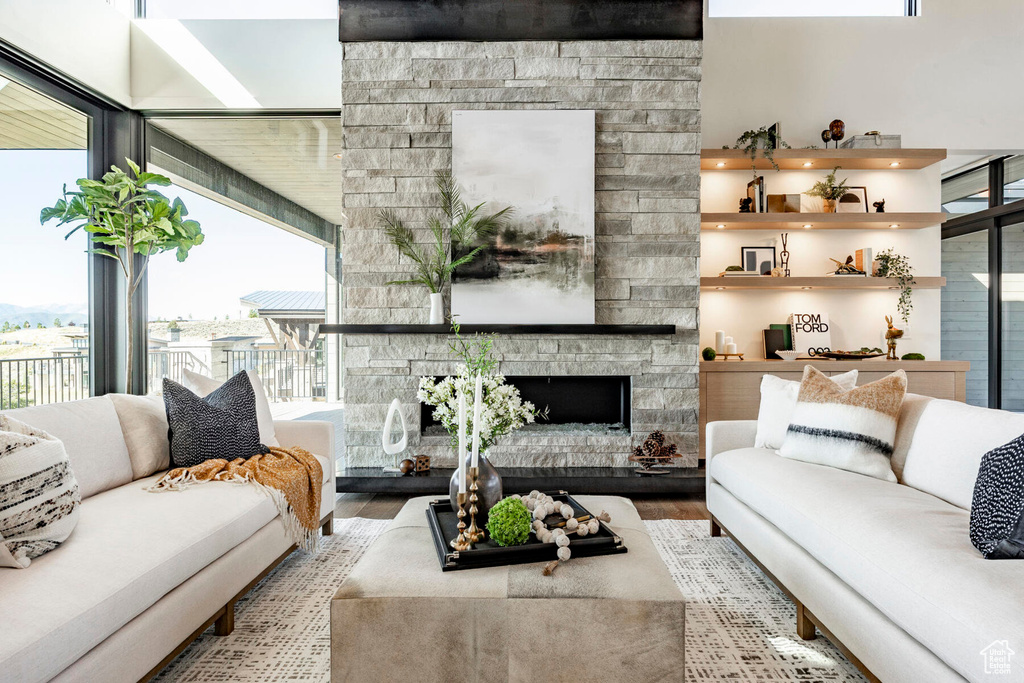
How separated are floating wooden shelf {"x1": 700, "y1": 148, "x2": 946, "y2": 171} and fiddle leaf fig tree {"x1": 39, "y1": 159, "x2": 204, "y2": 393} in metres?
3.61

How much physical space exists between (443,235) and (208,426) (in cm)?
187

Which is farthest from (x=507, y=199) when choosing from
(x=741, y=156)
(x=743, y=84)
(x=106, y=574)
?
(x=106, y=574)

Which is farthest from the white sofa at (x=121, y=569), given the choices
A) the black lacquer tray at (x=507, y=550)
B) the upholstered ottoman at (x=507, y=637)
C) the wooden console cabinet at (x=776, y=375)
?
the wooden console cabinet at (x=776, y=375)

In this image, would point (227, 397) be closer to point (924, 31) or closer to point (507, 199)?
point (507, 199)

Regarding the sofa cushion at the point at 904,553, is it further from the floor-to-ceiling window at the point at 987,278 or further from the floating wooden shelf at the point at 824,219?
the floor-to-ceiling window at the point at 987,278

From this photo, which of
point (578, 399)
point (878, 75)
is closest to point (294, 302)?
point (578, 399)

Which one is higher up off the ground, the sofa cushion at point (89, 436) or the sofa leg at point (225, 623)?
the sofa cushion at point (89, 436)

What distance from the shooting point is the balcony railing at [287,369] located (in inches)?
168

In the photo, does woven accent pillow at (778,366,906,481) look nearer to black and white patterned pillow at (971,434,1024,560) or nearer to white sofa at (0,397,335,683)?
black and white patterned pillow at (971,434,1024,560)

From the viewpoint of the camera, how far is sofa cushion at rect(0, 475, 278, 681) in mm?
1146

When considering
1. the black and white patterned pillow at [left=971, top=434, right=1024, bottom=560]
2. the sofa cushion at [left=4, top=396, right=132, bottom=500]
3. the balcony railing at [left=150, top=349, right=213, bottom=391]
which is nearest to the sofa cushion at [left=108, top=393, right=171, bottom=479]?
the sofa cushion at [left=4, top=396, right=132, bottom=500]

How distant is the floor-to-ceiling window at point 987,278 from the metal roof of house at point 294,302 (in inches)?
207

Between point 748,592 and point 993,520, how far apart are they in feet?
3.21

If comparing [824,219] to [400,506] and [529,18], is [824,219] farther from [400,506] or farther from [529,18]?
[400,506]
